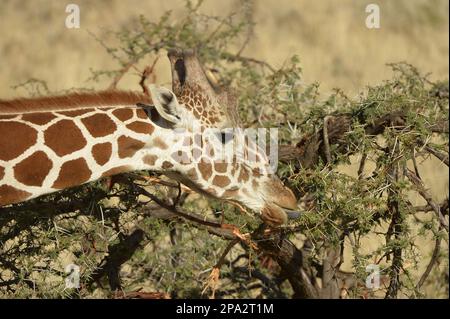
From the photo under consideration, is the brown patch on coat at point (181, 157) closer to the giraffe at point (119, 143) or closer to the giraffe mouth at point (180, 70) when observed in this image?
the giraffe at point (119, 143)

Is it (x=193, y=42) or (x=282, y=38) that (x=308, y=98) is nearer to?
(x=193, y=42)

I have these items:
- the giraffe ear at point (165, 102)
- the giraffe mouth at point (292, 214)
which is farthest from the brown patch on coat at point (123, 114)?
the giraffe mouth at point (292, 214)

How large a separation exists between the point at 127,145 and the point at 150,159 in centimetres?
15

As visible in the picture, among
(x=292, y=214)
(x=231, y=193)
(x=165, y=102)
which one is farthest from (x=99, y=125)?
(x=292, y=214)

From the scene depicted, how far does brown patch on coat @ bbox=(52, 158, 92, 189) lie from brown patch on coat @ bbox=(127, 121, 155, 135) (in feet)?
1.07

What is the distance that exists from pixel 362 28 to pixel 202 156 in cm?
1144

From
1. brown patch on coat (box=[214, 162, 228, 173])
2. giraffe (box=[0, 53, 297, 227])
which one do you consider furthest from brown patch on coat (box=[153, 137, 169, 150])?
brown patch on coat (box=[214, 162, 228, 173])

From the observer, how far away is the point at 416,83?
23.1ft

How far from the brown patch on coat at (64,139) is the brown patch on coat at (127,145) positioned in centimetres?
20

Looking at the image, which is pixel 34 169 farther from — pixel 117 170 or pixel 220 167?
pixel 220 167

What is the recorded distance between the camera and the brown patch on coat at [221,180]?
5.53 metres

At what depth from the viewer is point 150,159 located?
5309mm
